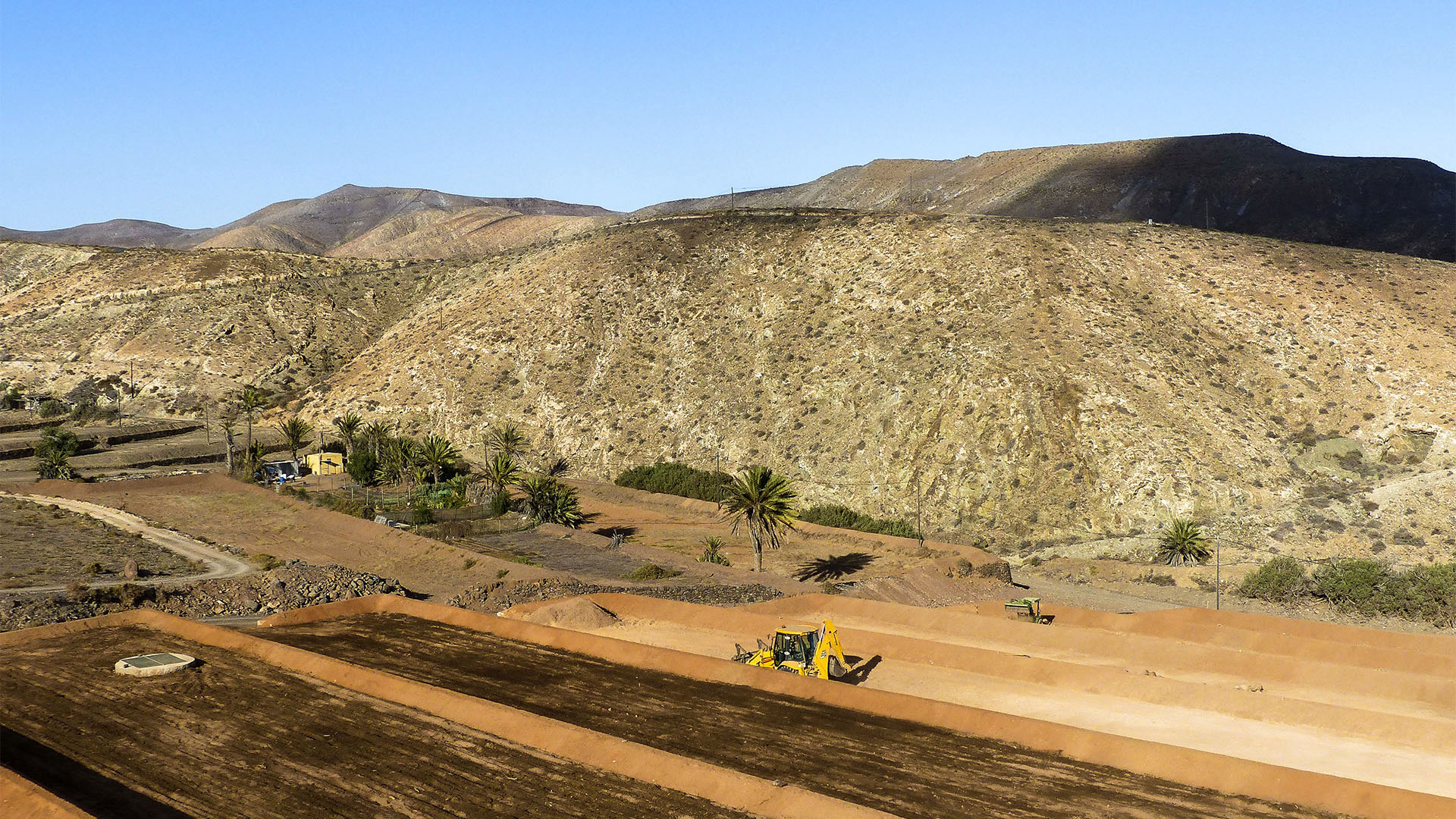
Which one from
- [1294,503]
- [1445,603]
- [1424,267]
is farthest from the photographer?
[1424,267]

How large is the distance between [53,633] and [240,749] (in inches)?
486

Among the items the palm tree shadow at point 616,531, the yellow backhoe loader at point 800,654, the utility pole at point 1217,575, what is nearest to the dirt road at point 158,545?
the palm tree shadow at point 616,531

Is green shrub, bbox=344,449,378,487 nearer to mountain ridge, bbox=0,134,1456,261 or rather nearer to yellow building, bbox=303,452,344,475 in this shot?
yellow building, bbox=303,452,344,475

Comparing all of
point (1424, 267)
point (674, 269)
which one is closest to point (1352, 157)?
point (1424, 267)

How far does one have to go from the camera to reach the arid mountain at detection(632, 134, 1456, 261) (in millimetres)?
117125

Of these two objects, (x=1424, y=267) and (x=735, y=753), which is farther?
(x=1424, y=267)

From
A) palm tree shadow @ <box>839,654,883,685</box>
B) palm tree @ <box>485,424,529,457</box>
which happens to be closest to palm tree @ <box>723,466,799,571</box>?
palm tree shadow @ <box>839,654,883,685</box>

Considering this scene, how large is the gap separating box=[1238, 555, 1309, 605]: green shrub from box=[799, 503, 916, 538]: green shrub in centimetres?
1539

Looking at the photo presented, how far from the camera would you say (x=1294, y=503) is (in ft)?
168

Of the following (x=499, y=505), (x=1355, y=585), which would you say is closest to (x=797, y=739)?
(x=1355, y=585)

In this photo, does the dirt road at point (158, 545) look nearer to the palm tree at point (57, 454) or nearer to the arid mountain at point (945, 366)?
the palm tree at point (57, 454)

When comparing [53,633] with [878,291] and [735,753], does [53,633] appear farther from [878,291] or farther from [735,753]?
[878,291]

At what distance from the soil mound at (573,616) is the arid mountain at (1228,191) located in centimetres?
7444

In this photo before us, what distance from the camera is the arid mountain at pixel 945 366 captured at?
5359 cm
